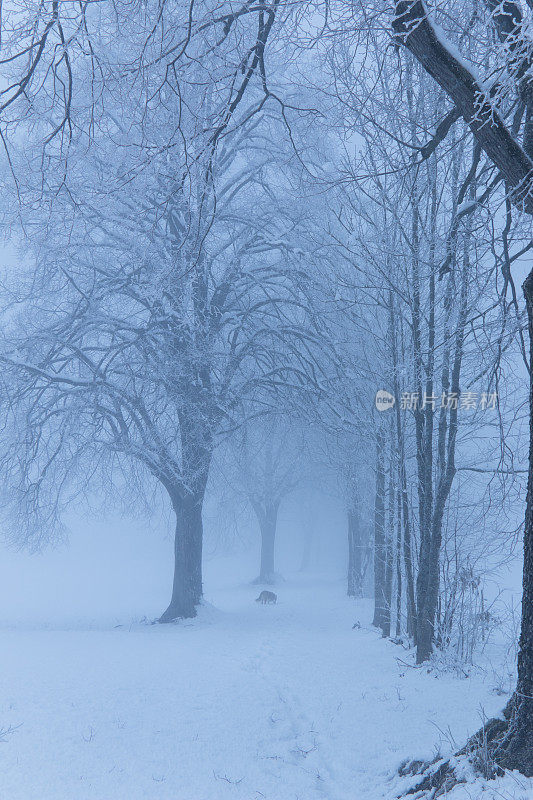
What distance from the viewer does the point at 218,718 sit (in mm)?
5844

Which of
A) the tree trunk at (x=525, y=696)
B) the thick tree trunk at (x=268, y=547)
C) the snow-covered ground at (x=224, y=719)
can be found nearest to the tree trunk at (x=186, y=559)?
the snow-covered ground at (x=224, y=719)

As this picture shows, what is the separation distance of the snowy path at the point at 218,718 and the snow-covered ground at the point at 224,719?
0.02 m

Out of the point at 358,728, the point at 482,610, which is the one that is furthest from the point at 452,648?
the point at 358,728

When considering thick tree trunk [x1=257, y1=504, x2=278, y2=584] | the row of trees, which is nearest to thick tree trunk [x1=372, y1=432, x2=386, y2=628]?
the row of trees

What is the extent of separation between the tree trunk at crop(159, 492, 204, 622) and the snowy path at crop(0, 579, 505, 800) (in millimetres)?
3151

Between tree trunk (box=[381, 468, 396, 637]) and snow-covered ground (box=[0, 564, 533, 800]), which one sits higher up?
tree trunk (box=[381, 468, 396, 637])

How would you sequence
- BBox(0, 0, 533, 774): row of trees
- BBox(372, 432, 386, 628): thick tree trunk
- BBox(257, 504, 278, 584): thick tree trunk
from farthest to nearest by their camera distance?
1. BBox(257, 504, 278, 584): thick tree trunk
2. BBox(372, 432, 386, 628): thick tree trunk
3. BBox(0, 0, 533, 774): row of trees

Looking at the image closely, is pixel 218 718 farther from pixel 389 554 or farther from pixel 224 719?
pixel 389 554

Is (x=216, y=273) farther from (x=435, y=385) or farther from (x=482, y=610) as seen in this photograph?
(x=482, y=610)

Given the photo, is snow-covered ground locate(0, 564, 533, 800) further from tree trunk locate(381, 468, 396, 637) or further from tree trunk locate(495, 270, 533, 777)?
tree trunk locate(381, 468, 396, 637)

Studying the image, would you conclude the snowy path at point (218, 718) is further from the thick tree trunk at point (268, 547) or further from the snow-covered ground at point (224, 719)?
the thick tree trunk at point (268, 547)

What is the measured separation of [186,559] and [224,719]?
7356 mm

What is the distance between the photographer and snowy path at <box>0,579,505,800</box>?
14.4 ft

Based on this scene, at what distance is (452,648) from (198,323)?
21.7ft
